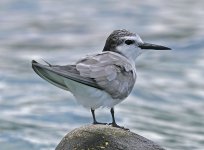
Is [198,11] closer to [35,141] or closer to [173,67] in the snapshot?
[173,67]

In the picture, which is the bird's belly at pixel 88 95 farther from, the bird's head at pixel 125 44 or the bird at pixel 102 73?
the bird's head at pixel 125 44

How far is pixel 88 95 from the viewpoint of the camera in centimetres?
1042

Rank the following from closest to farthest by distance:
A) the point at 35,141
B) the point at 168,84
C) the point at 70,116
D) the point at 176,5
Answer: the point at 35,141, the point at 70,116, the point at 168,84, the point at 176,5

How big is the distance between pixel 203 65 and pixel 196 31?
9.90 ft

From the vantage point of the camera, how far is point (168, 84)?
22391 mm

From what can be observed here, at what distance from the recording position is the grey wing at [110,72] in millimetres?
10586

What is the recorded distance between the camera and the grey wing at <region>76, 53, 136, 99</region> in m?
10.6

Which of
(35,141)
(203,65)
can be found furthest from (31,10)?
(35,141)

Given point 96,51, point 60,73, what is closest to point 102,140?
point 60,73

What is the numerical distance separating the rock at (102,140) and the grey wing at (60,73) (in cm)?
71

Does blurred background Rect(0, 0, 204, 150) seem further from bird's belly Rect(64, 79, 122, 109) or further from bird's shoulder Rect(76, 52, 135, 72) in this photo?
bird's belly Rect(64, 79, 122, 109)

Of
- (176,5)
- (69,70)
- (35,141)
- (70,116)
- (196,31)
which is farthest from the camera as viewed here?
(176,5)

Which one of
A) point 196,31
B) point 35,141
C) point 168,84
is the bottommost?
point 35,141

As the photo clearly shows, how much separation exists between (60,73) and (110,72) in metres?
0.98
